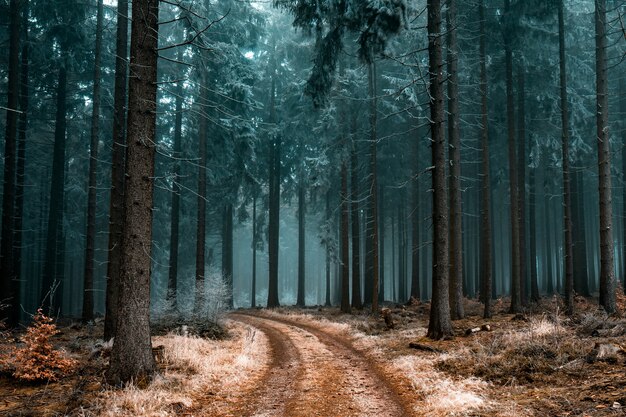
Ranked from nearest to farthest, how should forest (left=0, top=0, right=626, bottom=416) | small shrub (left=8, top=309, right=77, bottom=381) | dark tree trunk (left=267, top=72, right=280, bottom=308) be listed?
1. forest (left=0, top=0, right=626, bottom=416)
2. small shrub (left=8, top=309, right=77, bottom=381)
3. dark tree trunk (left=267, top=72, right=280, bottom=308)

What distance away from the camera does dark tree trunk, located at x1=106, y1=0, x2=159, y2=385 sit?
7.42 m

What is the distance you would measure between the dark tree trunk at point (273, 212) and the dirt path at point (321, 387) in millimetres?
16573

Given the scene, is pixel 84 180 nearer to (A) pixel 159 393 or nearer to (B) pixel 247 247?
(A) pixel 159 393

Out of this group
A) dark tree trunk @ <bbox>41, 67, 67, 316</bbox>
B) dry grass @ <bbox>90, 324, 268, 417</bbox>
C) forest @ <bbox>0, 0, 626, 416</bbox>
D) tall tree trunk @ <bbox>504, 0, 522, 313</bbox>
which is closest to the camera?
dry grass @ <bbox>90, 324, 268, 417</bbox>

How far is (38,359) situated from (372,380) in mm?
6215

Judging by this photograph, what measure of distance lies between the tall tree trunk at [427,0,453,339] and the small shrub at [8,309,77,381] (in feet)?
29.3

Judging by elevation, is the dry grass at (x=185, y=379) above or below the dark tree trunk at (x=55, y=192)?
below

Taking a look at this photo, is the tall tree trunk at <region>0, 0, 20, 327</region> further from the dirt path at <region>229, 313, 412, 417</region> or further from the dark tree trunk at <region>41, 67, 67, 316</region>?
the dirt path at <region>229, 313, 412, 417</region>

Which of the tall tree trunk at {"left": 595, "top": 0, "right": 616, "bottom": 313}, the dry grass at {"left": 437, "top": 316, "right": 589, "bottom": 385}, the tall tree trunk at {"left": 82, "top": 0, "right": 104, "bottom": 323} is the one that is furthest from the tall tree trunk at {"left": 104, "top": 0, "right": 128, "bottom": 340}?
the tall tree trunk at {"left": 595, "top": 0, "right": 616, "bottom": 313}

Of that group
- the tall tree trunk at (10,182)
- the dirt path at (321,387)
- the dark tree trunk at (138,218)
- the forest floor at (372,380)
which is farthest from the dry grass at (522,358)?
the tall tree trunk at (10,182)

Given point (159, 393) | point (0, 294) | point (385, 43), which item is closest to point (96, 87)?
point (0, 294)

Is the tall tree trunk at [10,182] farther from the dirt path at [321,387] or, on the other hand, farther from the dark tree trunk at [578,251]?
the dark tree trunk at [578,251]

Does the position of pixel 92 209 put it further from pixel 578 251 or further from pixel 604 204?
pixel 578 251

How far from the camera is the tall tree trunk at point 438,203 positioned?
1193 cm
